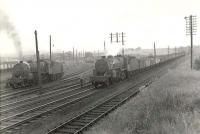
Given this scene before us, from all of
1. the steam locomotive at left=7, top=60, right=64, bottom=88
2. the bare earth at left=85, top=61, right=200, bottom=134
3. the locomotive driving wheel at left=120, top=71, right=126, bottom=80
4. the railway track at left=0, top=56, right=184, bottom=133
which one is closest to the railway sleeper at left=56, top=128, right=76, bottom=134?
the bare earth at left=85, top=61, right=200, bottom=134

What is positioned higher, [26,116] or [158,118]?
[158,118]

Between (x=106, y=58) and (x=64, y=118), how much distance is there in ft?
42.7

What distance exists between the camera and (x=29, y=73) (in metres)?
28.4

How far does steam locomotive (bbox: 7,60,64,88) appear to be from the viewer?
2745 cm

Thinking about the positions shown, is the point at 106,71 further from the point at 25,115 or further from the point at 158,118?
the point at 158,118

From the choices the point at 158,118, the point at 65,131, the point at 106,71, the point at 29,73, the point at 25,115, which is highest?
the point at 106,71

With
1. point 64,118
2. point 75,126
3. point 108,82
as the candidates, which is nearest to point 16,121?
point 64,118

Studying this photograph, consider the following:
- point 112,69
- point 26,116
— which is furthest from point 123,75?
point 26,116

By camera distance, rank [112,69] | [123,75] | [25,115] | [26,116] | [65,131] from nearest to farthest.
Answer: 1. [65,131]
2. [26,116]
3. [25,115]
4. [112,69]
5. [123,75]

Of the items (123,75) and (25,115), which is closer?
(25,115)

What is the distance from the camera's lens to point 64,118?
45.2 feet

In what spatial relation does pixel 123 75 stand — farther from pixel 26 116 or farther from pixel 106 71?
pixel 26 116

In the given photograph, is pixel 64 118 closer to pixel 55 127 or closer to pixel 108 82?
pixel 55 127

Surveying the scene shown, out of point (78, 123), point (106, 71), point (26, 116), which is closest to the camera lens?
point (78, 123)
